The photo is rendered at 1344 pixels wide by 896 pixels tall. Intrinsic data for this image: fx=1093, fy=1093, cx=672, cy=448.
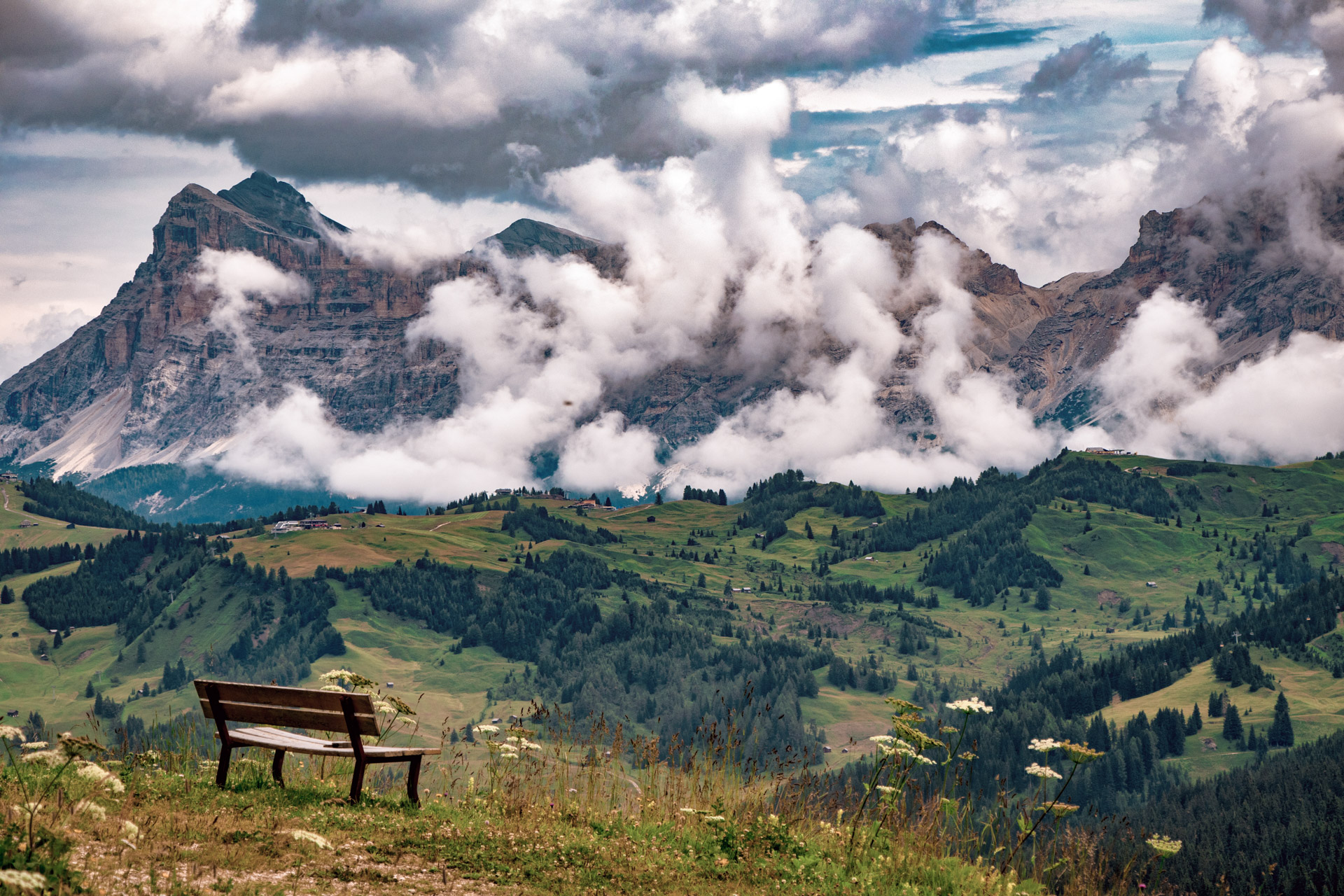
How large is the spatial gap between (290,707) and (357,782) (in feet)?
5.86

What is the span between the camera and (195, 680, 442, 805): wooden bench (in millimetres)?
18500

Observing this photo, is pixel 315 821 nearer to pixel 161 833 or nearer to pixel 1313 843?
pixel 161 833

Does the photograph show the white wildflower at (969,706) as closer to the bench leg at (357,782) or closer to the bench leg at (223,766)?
the bench leg at (357,782)

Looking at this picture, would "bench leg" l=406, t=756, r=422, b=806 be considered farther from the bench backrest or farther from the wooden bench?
the bench backrest

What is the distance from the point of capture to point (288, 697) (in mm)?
19047

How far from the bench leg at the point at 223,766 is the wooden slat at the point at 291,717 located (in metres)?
0.71

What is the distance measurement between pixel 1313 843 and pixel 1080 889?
215649 mm

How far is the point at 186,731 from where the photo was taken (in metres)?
22.5

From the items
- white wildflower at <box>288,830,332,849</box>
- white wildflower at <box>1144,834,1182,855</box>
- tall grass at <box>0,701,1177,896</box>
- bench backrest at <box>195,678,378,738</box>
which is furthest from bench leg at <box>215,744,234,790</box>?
white wildflower at <box>1144,834,1182,855</box>

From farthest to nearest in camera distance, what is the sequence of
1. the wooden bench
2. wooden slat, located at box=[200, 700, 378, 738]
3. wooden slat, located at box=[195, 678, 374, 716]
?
wooden slat, located at box=[200, 700, 378, 738], the wooden bench, wooden slat, located at box=[195, 678, 374, 716]

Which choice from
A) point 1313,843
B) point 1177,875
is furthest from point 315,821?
point 1313,843

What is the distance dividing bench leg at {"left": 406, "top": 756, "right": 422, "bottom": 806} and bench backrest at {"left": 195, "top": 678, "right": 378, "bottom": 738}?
102cm

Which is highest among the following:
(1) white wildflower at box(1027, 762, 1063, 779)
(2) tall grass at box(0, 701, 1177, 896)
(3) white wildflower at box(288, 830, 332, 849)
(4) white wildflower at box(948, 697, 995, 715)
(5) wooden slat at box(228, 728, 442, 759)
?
(4) white wildflower at box(948, 697, 995, 715)

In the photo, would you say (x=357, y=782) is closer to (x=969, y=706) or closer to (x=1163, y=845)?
(x=969, y=706)
